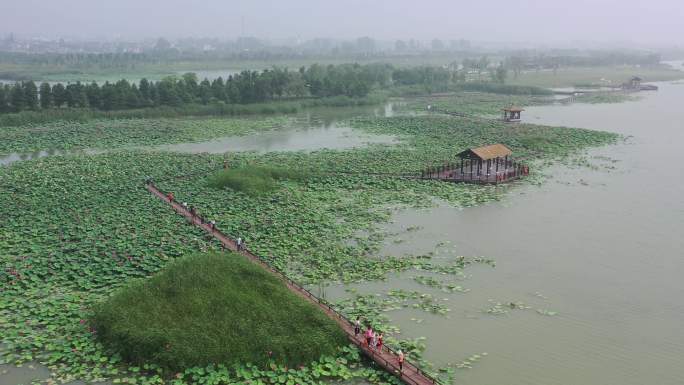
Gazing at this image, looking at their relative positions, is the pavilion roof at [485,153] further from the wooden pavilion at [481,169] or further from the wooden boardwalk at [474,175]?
the wooden boardwalk at [474,175]

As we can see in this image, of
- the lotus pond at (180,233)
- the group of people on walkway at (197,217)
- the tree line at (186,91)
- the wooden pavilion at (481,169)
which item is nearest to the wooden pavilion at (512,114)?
the lotus pond at (180,233)

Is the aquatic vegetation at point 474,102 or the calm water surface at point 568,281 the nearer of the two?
the calm water surface at point 568,281


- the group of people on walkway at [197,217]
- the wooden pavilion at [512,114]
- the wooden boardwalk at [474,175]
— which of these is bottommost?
the group of people on walkway at [197,217]

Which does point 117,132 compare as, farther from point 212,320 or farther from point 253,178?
point 212,320

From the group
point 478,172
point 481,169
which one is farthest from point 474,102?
point 478,172

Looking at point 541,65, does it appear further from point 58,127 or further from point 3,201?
point 3,201

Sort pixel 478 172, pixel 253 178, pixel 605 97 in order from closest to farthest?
pixel 253 178, pixel 478 172, pixel 605 97

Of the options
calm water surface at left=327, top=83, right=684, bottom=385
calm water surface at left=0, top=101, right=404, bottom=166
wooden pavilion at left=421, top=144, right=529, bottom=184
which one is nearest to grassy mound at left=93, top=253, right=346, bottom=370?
calm water surface at left=327, top=83, right=684, bottom=385

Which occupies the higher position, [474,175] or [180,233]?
[474,175]
